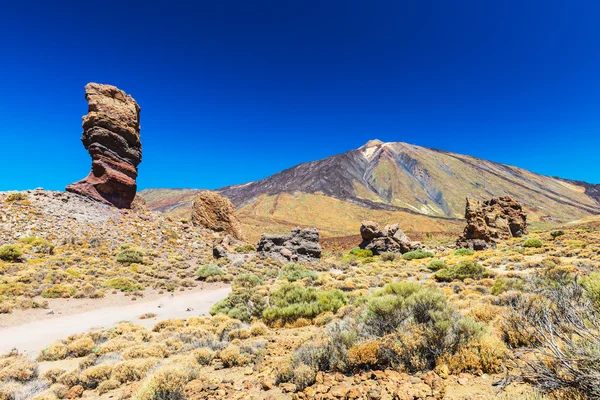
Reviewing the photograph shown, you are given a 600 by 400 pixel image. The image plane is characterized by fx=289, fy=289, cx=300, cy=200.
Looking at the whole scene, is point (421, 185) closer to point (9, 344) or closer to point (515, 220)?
point (515, 220)

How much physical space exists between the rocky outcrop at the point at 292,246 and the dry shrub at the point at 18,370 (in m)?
17.7

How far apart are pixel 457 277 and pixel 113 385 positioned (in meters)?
13.6

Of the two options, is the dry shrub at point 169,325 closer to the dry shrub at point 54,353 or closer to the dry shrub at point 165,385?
the dry shrub at point 54,353

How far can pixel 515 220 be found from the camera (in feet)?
101

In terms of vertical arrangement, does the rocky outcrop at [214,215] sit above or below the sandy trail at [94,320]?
above

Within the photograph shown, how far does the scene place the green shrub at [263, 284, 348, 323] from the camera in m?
8.66

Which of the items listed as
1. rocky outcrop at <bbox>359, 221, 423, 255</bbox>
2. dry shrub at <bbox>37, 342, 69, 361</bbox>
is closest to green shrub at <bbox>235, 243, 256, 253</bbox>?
rocky outcrop at <bbox>359, 221, 423, 255</bbox>

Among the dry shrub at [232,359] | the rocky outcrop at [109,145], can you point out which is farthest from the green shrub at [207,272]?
the rocky outcrop at [109,145]

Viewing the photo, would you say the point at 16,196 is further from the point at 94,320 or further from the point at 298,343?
the point at 298,343

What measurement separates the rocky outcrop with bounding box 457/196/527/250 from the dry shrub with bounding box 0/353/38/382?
29183 millimetres

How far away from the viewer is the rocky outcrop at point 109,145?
76.6 feet

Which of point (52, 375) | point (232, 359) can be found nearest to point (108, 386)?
point (52, 375)

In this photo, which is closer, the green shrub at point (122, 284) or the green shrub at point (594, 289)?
the green shrub at point (594, 289)

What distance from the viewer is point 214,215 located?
29.1 meters
